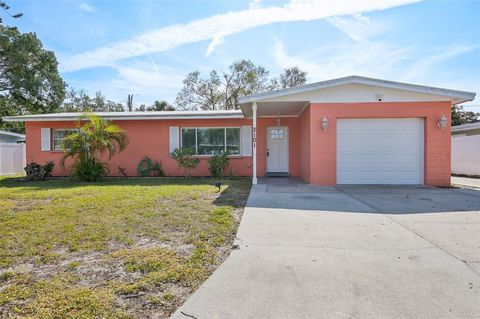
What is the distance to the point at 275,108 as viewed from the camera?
1091 cm

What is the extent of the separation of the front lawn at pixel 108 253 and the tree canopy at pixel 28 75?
57.4ft

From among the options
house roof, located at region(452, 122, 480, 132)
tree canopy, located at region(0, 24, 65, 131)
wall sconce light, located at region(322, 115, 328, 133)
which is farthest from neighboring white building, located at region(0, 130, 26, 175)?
house roof, located at region(452, 122, 480, 132)

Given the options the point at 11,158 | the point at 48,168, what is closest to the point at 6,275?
the point at 48,168

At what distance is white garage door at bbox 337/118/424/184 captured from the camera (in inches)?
372

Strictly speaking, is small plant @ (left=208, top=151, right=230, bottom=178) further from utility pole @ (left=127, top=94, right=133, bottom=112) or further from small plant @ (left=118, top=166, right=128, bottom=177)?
utility pole @ (left=127, top=94, right=133, bottom=112)

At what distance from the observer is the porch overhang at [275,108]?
9.80 m

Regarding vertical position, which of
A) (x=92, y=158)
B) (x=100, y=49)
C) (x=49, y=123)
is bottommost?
(x=92, y=158)

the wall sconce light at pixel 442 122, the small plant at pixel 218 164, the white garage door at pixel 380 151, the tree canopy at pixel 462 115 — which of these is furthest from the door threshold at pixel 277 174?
the tree canopy at pixel 462 115

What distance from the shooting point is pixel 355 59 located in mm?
13320

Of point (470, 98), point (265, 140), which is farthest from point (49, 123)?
point (470, 98)

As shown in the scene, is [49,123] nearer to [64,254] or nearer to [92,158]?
[92,158]

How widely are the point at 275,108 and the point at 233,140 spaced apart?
2782mm

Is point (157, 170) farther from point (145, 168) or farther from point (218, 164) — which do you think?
point (218, 164)

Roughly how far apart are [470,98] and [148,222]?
9927mm
